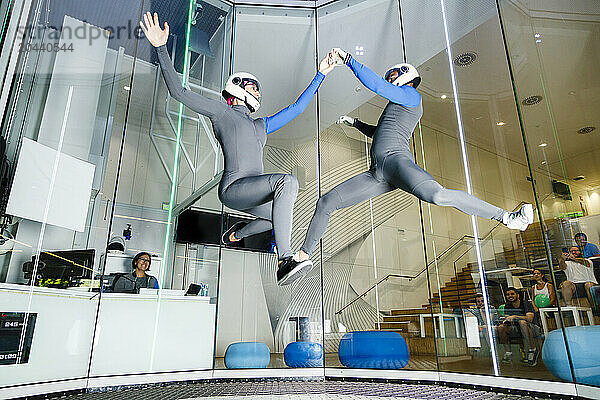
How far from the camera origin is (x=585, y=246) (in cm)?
264

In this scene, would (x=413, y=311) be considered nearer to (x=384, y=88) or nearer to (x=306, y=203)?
(x=306, y=203)

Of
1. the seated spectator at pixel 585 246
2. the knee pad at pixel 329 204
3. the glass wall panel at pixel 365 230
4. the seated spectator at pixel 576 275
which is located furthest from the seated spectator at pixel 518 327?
the knee pad at pixel 329 204

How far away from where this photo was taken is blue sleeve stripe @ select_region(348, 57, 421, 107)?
9.12 feet

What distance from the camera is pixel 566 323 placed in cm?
274

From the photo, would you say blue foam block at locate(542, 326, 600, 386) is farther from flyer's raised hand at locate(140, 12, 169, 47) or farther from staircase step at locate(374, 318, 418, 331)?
flyer's raised hand at locate(140, 12, 169, 47)

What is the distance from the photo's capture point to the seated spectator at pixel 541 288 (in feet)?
9.68

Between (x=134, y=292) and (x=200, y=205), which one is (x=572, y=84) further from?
(x=134, y=292)

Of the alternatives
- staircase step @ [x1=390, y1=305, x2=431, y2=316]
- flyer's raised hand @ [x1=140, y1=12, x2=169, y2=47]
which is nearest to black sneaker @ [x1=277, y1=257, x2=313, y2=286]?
flyer's raised hand @ [x1=140, y1=12, x2=169, y2=47]

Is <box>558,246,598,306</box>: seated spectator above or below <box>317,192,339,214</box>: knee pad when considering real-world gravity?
below

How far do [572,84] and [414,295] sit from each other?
91.5 inches

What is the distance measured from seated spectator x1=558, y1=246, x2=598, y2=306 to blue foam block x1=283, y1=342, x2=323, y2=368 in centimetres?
246

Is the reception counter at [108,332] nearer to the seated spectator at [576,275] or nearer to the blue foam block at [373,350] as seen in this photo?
the blue foam block at [373,350]

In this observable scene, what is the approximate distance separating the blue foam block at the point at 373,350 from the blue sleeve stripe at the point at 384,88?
7.87 feet

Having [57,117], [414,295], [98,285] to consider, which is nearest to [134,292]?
[98,285]
